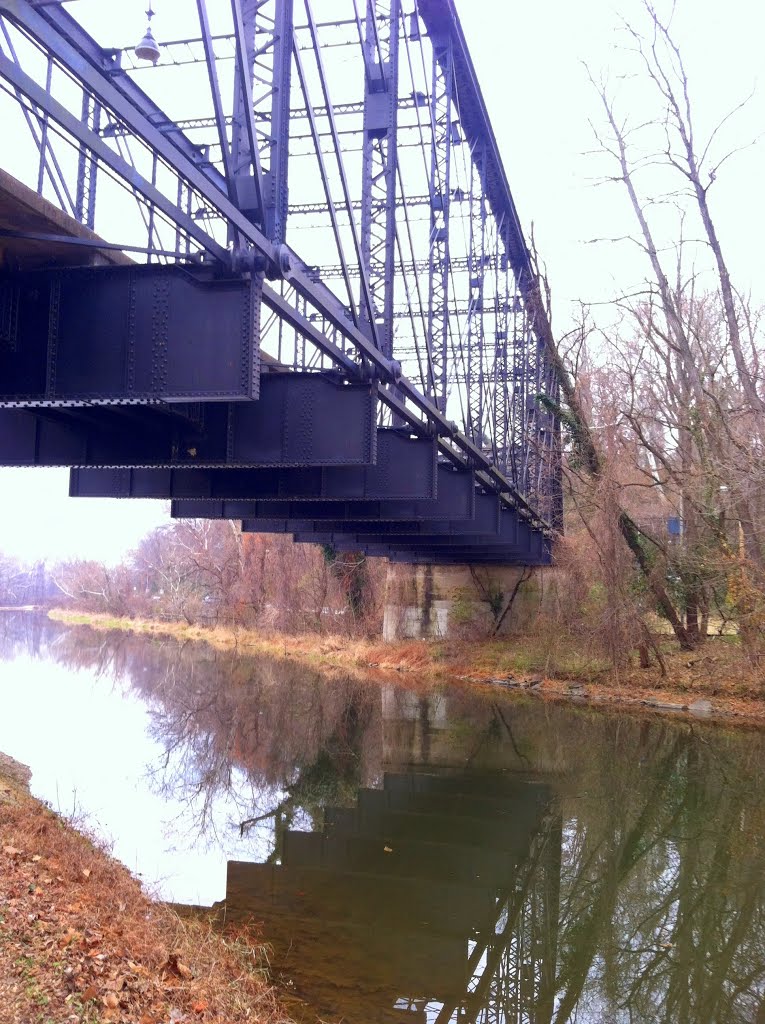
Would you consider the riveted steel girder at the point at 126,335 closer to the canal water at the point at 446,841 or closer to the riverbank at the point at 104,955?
the riverbank at the point at 104,955

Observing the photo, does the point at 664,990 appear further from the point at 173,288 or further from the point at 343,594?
the point at 343,594

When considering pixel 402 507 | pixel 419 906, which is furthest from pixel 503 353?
pixel 419 906

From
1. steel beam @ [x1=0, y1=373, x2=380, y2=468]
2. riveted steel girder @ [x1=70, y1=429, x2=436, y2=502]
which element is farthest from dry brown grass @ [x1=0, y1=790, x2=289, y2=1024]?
riveted steel girder @ [x1=70, y1=429, x2=436, y2=502]

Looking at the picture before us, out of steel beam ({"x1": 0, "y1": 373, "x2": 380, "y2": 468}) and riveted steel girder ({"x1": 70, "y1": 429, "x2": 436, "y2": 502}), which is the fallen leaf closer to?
steel beam ({"x1": 0, "y1": 373, "x2": 380, "y2": 468})

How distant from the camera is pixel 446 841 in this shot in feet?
46.5

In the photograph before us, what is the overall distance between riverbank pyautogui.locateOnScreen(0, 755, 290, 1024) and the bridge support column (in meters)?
29.3

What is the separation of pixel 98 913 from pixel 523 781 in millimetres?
11038

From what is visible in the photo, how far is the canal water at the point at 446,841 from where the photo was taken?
Answer: 29.7 ft

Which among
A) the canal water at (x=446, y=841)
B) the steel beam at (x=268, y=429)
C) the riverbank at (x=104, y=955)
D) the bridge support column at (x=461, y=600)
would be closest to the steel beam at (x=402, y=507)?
the canal water at (x=446, y=841)

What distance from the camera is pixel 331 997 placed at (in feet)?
27.5

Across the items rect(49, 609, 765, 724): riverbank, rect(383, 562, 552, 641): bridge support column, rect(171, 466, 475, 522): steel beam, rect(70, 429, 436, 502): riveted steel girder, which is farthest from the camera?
rect(383, 562, 552, 641): bridge support column

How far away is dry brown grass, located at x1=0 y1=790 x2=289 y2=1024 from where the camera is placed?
651cm

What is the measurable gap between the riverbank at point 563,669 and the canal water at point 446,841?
2095 millimetres

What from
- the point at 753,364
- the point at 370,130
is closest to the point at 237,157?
the point at 370,130
